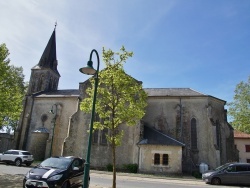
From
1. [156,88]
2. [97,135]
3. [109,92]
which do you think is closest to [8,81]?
[109,92]

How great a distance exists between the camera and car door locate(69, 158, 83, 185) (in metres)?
9.67

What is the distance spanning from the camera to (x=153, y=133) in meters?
24.6

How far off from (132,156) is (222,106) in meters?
13.1

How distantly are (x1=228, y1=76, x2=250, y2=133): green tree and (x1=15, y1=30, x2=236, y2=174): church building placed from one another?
0.94m

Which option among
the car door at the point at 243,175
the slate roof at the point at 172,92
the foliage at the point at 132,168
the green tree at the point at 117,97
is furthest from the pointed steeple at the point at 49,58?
the car door at the point at 243,175

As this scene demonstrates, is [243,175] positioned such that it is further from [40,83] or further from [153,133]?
[40,83]

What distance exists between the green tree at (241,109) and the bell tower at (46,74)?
90.4 feet

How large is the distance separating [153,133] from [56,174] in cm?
1684

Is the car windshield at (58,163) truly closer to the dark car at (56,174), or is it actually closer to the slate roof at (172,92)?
the dark car at (56,174)

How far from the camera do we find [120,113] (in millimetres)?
11914

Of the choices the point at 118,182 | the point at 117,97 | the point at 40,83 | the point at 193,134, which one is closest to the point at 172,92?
the point at 193,134

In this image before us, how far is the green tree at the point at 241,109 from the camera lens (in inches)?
1035

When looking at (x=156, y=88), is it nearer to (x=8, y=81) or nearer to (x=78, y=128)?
(x=78, y=128)

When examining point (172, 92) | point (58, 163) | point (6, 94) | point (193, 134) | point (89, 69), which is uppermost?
point (172, 92)
